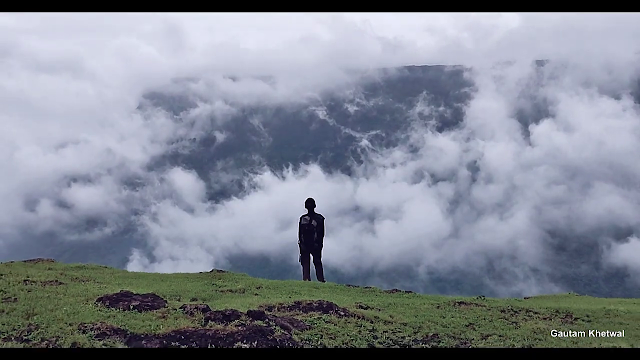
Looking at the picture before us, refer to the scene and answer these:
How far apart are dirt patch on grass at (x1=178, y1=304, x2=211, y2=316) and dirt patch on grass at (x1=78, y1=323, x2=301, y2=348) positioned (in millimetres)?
2593

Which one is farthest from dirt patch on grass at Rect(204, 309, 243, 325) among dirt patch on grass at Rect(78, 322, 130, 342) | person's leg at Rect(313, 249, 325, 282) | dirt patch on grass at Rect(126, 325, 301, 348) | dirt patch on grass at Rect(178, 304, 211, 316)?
person's leg at Rect(313, 249, 325, 282)

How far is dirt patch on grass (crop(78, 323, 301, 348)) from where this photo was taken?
2106cm

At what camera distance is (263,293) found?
33000mm

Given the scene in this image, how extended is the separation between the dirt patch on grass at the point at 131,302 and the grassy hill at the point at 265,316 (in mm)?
40

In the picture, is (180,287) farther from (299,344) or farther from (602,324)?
(602,324)

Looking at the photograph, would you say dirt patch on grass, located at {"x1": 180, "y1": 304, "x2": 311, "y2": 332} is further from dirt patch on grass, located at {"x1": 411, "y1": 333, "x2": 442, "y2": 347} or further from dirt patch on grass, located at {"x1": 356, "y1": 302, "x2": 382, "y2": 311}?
dirt patch on grass, located at {"x1": 356, "y1": 302, "x2": 382, "y2": 311}

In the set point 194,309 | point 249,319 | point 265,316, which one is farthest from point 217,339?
point 194,309

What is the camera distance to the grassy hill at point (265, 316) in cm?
2202
